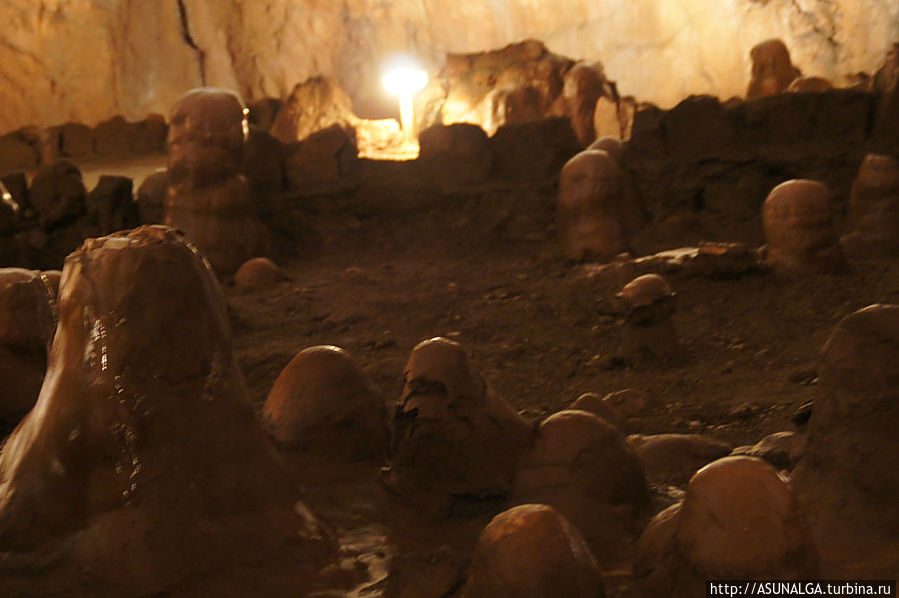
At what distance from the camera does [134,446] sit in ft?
8.79

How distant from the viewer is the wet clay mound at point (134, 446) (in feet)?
8.57

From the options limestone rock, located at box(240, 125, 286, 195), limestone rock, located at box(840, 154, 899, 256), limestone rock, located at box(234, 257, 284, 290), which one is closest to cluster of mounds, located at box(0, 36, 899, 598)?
limestone rock, located at box(234, 257, 284, 290)

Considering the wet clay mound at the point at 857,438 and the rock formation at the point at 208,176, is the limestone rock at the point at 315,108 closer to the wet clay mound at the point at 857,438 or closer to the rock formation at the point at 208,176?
the rock formation at the point at 208,176

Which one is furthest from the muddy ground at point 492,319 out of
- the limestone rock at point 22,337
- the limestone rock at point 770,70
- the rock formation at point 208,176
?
the limestone rock at point 770,70

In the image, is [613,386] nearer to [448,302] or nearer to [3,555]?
[448,302]

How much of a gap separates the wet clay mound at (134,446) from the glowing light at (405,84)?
1486 cm

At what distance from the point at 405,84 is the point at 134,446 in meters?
15.5

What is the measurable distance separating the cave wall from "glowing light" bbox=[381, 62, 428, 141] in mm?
348

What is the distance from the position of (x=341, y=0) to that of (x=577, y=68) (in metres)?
6.72

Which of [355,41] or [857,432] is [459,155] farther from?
[355,41]

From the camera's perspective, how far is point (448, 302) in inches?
308

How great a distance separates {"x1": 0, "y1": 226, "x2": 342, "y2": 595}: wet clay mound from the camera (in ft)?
8.57

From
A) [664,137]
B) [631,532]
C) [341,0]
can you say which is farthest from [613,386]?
[341,0]

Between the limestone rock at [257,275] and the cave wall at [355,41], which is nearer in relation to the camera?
the limestone rock at [257,275]
